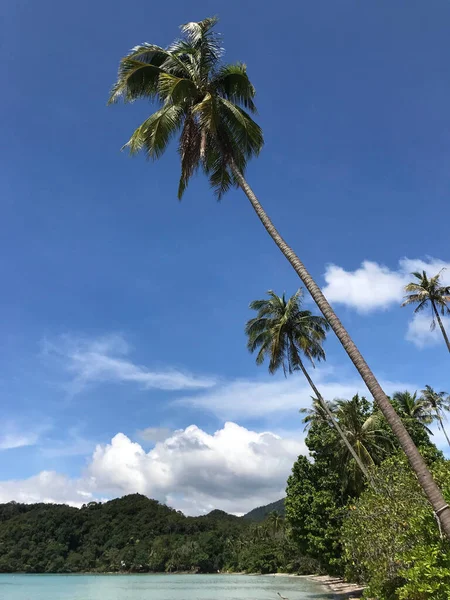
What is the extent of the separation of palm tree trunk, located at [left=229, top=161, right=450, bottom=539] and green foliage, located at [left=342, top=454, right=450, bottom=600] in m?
1.21

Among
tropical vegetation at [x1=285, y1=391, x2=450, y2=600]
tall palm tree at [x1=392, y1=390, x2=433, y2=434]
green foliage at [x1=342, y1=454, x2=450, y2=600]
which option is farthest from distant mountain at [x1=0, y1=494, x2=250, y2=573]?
green foliage at [x1=342, y1=454, x2=450, y2=600]

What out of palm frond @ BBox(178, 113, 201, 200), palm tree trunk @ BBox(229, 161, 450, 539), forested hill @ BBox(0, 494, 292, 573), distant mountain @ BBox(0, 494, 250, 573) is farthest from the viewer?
distant mountain @ BBox(0, 494, 250, 573)

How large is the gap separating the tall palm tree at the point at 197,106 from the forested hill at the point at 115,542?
299ft

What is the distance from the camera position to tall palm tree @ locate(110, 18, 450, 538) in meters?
11.9

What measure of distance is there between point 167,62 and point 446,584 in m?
13.5

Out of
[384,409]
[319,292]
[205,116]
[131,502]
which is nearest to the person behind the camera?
[384,409]

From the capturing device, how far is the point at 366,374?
8.97 meters

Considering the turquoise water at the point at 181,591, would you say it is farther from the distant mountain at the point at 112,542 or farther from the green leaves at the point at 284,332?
the distant mountain at the point at 112,542

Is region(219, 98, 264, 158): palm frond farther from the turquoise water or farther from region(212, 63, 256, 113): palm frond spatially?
the turquoise water

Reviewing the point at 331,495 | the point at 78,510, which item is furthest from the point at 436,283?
the point at 78,510

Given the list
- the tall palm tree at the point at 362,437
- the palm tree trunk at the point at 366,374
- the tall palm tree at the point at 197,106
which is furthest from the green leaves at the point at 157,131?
the tall palm tree at the point at 362,437

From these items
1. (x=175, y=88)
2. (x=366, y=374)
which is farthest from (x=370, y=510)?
(x=175, y=88)

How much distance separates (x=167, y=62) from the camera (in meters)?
12.8

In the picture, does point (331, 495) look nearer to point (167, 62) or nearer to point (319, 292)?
point (319, 292)
